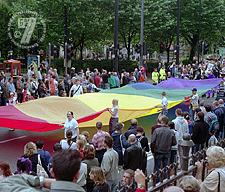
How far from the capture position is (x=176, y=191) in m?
4.46

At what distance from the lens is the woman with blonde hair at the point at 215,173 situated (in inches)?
223

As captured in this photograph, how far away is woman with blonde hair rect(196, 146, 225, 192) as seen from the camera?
223 inches

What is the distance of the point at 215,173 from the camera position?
19.0ft

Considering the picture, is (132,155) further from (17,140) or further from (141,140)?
(17,140)

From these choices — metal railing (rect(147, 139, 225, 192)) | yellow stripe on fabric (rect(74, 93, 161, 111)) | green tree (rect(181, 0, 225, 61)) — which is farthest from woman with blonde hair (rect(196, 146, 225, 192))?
green tree (rect(181, 0, 225, 61))

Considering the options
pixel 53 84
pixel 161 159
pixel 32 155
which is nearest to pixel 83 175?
pixel 32 155

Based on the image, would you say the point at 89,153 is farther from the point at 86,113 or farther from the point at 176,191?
the point at 86,113

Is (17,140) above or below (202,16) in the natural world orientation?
below

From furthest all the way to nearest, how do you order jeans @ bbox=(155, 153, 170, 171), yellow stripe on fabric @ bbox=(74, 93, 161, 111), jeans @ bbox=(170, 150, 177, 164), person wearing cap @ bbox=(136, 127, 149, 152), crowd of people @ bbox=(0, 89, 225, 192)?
yellow stripe on fabric @ bbox=(74, 93, 161, 111) < jeans @ bbox=(170, 150, 177, 164) < jeans @ bbox=(155, 153, 170, 171) < person wearing cap @ bbox=(136, 127, 149, 152) < crowd of people @ bbox=(0, 89, 225, 192)

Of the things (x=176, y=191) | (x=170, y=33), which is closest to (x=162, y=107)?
(x=176, y=191)

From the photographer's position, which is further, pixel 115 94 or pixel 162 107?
pixel 115 94

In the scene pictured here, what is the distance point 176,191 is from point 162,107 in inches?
522

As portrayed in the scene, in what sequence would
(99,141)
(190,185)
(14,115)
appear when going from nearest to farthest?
(190,185) → (99,141) → (14,115)

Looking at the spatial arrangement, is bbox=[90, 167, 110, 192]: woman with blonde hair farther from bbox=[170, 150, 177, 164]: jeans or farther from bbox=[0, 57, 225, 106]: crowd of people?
bbox=[0, 57, 225, 106]: crowd of people
